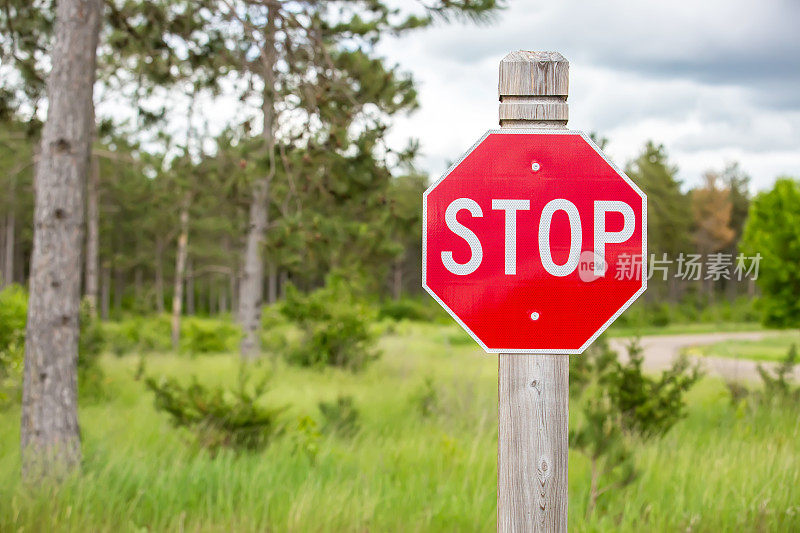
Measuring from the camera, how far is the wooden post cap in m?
1.81

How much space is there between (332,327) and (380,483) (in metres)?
8.13

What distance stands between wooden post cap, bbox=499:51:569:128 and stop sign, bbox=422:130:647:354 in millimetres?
Answer: 69

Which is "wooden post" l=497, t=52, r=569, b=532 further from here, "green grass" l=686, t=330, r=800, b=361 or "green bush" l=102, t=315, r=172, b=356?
"green bush" l=102, t=315, r=172, b=356

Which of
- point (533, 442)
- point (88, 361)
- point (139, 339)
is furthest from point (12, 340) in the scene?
point (139, 339)

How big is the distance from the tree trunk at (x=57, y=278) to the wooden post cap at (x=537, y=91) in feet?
12.4

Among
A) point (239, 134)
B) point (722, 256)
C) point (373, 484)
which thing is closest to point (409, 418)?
point (373, 484)

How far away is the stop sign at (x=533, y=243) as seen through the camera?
1774 millimetres

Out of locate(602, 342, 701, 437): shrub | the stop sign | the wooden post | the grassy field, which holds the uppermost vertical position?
the stop sign

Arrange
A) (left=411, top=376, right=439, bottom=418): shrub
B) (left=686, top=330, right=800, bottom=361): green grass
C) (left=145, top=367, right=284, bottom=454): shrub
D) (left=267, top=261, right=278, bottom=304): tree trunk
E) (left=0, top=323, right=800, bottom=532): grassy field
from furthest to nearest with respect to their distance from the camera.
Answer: (left=267, top=261, right=278, bottom=304): tree trunk, (left=686, top=330, right=800, bottom=361): green grass, (left=411, top=376, right=439, bottom=418): shrub, (left=145, top=367, right=284, bottom=454): shrub, (left=0, top=323, right=800, bottom=532): grassy field

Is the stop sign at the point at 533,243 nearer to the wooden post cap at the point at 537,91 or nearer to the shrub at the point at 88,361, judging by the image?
the wooden post cap at the point at 537,91

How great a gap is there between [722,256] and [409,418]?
3482 millimetres

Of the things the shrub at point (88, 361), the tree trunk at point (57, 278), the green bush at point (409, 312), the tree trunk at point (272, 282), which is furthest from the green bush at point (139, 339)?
the green bush at point (409, 312)

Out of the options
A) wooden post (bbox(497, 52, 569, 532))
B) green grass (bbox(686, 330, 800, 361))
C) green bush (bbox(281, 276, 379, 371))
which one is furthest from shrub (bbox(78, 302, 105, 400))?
green grass (bbox(686, 330, 800, 361))

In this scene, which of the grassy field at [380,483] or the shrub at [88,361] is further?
the shrub at [88,361]
